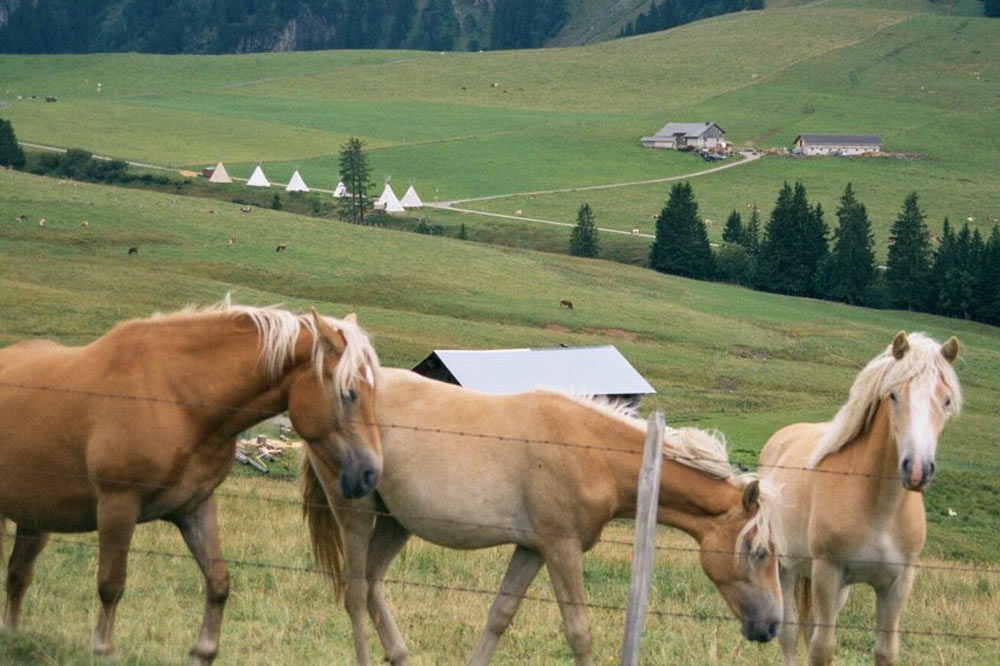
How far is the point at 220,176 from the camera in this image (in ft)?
352

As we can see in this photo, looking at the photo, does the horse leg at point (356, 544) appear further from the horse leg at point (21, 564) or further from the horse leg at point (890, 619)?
the horse leg at point (890, 619)

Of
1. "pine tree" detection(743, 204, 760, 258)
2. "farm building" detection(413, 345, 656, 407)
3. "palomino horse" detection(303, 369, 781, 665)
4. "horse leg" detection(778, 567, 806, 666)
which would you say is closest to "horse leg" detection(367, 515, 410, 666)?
"palomino horse" detection(303, 369, 781, 665)

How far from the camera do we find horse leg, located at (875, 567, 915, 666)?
29.3 ft

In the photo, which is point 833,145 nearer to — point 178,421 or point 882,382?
point 882,382

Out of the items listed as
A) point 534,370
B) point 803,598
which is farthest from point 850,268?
point 803,598

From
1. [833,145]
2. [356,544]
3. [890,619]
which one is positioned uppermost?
[356,544]

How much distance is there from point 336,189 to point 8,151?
76.5ft

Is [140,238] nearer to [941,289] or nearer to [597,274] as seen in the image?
[597,274]

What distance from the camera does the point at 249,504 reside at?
14.8 meters

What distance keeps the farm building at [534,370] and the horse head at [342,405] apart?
935 inches

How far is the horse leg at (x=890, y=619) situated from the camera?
8922 millimetres

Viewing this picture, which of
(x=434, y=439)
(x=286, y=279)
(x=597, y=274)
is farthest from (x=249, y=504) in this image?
(x=597, y=274)

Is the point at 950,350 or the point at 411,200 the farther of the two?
the point at 411,200

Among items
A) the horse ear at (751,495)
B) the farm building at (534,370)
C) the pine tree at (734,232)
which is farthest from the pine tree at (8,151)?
the horse ear at (751,495)
